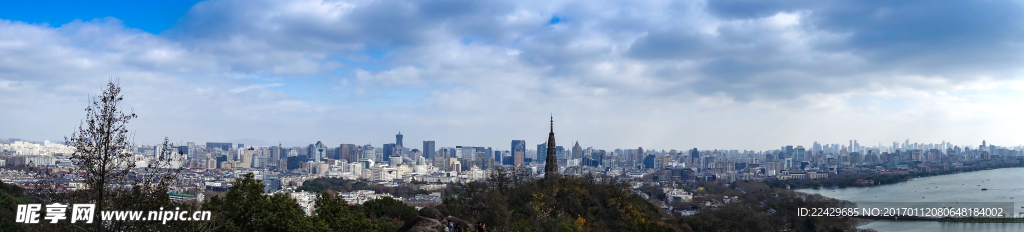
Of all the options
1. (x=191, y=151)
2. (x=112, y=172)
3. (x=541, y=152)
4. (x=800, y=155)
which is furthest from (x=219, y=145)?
(x=112, y=172)

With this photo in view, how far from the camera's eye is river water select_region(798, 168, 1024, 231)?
120 feet

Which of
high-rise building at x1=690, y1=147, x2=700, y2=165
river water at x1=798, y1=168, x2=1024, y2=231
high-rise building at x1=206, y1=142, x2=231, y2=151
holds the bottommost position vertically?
river water at x1=798, y1=168, x2=1024, y2=231

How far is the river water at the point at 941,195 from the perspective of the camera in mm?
36562

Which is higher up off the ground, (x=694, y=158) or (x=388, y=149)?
(x=388, y=149)

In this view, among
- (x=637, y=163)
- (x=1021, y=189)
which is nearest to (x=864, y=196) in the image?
(x=1021, y=189)

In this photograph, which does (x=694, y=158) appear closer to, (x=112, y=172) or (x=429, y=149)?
(x=429, y=149)

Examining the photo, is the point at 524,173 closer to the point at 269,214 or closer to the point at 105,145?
the point at 269,214

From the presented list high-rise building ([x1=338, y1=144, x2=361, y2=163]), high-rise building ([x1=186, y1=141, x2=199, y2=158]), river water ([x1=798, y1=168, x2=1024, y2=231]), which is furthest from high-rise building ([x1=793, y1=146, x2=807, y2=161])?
high-rise building ([x1=186, y1=141, x2=199, y2=158])

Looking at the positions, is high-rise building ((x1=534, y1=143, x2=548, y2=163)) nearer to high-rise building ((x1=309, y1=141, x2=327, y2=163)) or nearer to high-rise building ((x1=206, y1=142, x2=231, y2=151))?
high-rise building ((x1=309, y1=141, x2=327, y2=163))

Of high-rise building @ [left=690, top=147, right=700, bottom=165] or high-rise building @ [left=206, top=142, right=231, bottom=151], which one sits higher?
high-rise building @ [left=206, top=142, right=231, bottom=151]

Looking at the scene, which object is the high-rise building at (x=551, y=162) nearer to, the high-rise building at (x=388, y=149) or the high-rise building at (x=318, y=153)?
the high-rise building at (x=318, y=153)

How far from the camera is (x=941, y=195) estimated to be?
57.3 m

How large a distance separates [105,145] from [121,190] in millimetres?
470

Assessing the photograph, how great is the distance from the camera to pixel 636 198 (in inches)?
942
